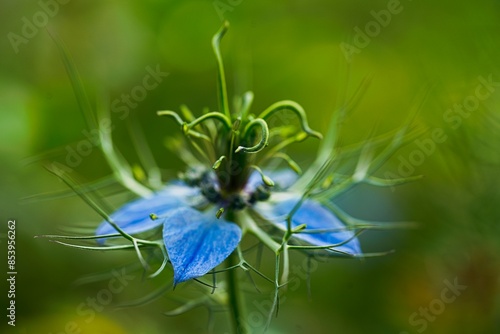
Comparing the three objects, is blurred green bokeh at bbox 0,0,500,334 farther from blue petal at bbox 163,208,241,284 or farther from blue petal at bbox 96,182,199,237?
blue petal at bbox 163,208,241,284

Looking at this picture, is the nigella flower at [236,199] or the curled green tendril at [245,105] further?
the curled green tendril at [245,105]

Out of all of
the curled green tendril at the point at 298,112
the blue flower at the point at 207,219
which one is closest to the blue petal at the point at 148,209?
the blue flower at the point at 207,219

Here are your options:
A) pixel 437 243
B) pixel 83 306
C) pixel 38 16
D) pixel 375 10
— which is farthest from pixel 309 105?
pixel 83 306

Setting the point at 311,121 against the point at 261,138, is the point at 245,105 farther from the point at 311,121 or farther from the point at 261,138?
the point at 311,121

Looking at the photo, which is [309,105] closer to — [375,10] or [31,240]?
[375,10]

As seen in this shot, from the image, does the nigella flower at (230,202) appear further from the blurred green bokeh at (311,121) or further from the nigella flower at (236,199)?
the blurred green bokeh at (311,121)

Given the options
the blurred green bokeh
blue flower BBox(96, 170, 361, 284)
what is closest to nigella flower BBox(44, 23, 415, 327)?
blue flower BBox(96, 170, 361, 284)
